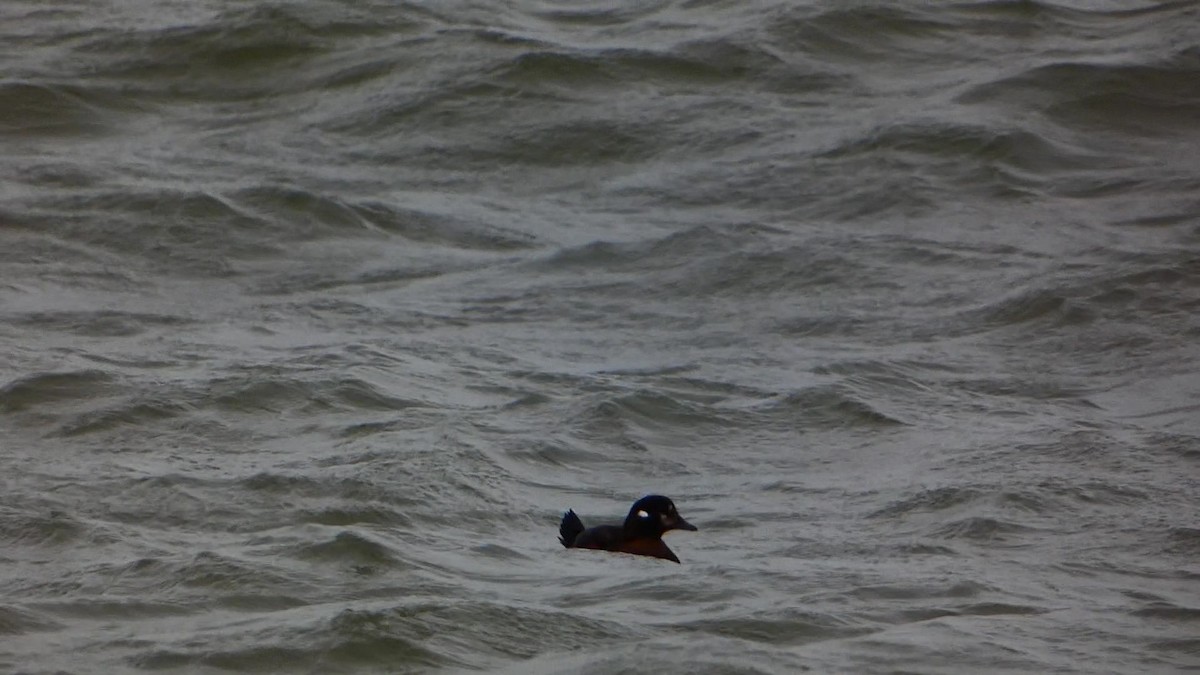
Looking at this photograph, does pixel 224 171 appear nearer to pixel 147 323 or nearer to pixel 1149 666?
pixel 147 323

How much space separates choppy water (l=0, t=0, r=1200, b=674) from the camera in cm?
677

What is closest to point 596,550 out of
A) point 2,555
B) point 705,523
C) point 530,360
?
point 705,523

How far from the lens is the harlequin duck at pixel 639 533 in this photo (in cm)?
751

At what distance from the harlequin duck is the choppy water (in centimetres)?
12

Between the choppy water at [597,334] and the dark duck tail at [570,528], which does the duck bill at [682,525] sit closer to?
the choppy water at [597,334]

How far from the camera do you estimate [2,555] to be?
7.18 m

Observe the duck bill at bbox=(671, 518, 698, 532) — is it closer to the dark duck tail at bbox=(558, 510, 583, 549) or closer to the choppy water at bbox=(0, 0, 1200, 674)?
the choppy water at bbox=(0, 0, 1200, 674)

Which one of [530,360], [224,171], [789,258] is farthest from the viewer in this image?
[224,171]

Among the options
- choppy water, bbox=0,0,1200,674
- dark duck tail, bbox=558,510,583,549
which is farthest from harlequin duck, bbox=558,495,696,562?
choppy water, bbox=0,0,1200,674

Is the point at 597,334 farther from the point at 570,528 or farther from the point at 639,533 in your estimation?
the point at 639,533

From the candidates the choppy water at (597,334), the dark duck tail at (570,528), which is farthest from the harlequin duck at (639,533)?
the choppy water at (597,334)

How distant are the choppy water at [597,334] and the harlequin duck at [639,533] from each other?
12cm

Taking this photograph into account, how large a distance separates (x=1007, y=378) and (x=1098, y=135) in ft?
14.1

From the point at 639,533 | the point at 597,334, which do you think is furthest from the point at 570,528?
the point at 597,334
